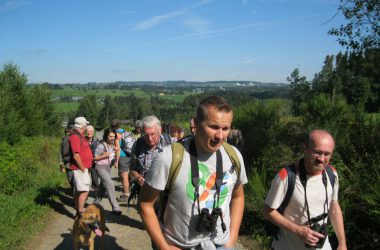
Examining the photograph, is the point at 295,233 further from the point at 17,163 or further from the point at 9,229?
the point at 17,163

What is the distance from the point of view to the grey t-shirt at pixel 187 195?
2.06 meters

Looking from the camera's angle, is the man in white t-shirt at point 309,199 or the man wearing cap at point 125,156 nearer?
the man in white t-shirt at point 309,199

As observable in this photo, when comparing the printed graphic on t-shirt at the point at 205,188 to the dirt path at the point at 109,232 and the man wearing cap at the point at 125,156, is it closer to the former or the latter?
the dirt path at the point at 109,232

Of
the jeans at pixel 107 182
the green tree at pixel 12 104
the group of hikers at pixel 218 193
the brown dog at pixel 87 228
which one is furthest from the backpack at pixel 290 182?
the green tree at pixel 12 104

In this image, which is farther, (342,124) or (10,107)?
(10,107)

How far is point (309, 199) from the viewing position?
9.02ft

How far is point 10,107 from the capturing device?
60.1ft

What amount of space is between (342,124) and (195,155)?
17.6 feet

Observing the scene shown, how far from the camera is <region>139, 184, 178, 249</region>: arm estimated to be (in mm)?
2059

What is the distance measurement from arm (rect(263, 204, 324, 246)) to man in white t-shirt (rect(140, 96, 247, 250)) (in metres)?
0.65

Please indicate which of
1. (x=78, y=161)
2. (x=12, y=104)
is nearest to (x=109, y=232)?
(x=78, y=161)

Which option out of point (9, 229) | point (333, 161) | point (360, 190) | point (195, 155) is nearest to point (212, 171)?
point (195, 155)

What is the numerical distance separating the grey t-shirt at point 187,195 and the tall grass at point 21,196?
4357 millimetres

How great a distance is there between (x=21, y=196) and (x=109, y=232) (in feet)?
9.26
